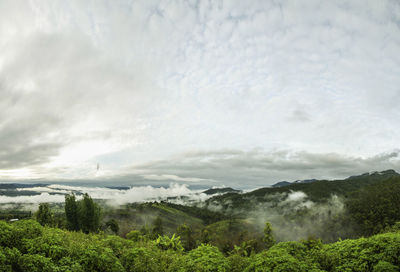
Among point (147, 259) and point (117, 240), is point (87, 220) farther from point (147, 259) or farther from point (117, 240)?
point (147, 259)

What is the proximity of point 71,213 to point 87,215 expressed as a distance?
3.85 meters

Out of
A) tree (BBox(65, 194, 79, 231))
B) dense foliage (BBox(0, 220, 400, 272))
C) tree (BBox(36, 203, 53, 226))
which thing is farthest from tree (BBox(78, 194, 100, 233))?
dense foliage (BBox(0, 220, 400, 272))

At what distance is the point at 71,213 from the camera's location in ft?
186

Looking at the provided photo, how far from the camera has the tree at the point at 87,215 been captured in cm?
5666

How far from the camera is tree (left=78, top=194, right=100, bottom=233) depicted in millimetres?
56656

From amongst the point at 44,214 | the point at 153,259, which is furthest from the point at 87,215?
the point at 153,259

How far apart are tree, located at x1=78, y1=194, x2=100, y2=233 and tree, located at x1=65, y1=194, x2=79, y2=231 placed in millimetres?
1205

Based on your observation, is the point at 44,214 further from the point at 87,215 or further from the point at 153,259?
the point at 153,259

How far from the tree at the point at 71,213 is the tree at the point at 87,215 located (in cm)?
120

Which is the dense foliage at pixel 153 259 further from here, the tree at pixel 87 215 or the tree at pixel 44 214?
the tree at pixel 87 215

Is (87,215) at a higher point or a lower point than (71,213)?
lower

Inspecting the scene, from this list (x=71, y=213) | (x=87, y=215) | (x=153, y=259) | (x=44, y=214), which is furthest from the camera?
(x=87, y=215)

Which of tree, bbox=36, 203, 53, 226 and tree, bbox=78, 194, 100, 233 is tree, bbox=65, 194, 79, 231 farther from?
tree, bbox=36, 203, 53, 226

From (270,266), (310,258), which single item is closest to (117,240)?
(270,266)
